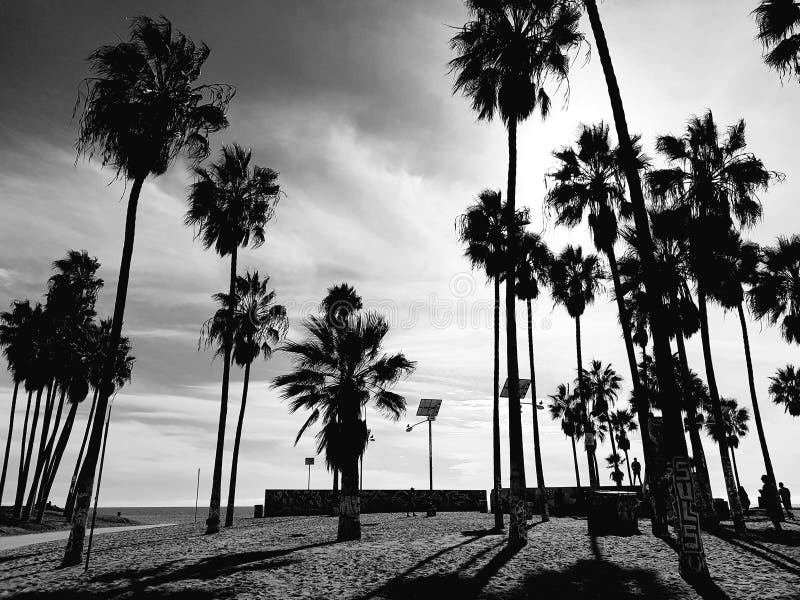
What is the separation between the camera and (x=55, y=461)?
1537 inches

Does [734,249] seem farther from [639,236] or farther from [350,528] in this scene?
[350,528]

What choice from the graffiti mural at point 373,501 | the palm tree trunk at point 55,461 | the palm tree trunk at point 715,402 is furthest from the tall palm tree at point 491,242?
the palm tree trunk at point 55,461

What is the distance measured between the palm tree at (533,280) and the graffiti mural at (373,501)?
10378mm

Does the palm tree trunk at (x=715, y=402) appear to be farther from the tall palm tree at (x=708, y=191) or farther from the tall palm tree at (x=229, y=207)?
the tall palm tree at (x=229, y=207)

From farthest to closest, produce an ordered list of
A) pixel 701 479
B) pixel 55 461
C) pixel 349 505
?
1. pixel 55 461
2. pixel 701 479
3. pixel 349 505

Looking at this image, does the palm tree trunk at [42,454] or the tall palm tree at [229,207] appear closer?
the tall palm tree at [229,207]

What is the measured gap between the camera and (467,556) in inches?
534

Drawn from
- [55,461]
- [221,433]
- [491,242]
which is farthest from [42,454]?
[491,242]

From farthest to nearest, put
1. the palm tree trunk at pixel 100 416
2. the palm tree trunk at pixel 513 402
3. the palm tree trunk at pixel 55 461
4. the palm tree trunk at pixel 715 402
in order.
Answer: the palm tree trunk at pixel 55 461, the palm tree trunk at pixel 715 402, the palm tree trunk at pixel 513 402, the palm tree trunk at pixel 100 416

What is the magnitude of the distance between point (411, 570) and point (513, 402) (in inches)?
259

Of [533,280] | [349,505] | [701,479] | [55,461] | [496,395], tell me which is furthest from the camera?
[55,461]

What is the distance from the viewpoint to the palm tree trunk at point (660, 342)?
967 centimetres

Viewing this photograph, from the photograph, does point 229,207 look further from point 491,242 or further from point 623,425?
point 623,425

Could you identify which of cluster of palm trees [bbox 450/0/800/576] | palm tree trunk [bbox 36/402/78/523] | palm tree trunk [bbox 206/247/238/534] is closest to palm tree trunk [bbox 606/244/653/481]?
cluster of palm trees [bbox 450/0/800/576]
